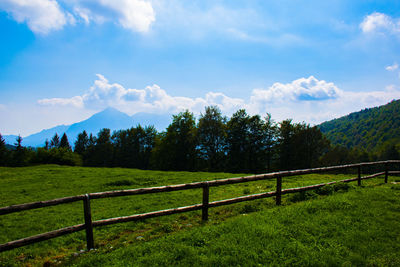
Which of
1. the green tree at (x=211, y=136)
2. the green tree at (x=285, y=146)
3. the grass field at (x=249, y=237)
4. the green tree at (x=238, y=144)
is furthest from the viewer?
the green tree at (x=285, y=146)

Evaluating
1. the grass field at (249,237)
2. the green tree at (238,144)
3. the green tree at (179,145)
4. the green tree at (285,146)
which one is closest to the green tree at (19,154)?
the green tree at (179,145)

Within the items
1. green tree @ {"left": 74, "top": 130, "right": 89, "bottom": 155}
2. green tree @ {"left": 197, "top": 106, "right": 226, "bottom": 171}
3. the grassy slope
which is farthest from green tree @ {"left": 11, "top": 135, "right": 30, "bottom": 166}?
the grassy slope

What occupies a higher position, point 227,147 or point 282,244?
point 282,244


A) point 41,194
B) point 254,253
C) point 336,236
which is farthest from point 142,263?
point 41,194

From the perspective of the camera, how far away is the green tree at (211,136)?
51031 millimetres

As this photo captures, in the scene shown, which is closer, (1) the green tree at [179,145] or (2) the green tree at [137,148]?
(1) the green tree at [179,145]

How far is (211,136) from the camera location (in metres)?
51.3

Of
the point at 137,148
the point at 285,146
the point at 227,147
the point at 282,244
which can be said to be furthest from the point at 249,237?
the point at 137,148

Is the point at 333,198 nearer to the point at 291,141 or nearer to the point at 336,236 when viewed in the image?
the point at 336,236

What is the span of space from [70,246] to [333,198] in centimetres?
1017

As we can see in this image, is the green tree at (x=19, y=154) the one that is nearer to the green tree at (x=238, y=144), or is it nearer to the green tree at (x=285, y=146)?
the green tree at (x=238, y=144)

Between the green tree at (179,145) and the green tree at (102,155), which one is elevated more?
the green tree at (179,145)

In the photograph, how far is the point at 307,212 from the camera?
7.62 m

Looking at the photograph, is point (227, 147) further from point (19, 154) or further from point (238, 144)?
point (19, 154)
